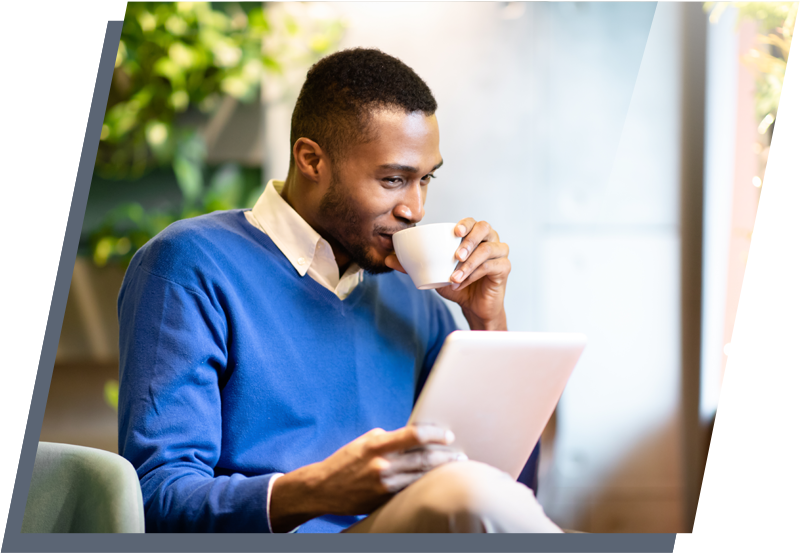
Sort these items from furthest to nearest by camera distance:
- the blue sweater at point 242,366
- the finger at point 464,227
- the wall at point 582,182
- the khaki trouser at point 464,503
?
the wall at point 582,182, the finger at point 464,227, the blue sweater at point 242,366, the khaki trouser at point 464,503

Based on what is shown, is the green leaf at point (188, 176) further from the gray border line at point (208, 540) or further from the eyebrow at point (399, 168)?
the eyebrow at point (399, 168)

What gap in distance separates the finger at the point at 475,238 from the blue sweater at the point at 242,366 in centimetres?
14

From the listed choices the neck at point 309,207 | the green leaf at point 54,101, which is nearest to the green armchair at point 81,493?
the neck at point 309,207

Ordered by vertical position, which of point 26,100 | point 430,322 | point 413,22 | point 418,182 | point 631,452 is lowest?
point 631,452

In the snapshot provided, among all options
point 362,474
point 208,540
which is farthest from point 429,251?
point 208,540

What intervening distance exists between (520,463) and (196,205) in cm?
66

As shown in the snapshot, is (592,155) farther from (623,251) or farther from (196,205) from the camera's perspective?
(196,205)

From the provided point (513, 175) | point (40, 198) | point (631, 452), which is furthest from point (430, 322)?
point (40, 198)

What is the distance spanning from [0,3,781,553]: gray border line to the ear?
1.30ft

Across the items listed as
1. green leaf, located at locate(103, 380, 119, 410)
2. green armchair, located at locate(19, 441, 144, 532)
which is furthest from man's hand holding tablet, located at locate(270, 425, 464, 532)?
green leaf, located at locate(103, 380, 119, 410)

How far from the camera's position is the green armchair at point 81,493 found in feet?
2.33

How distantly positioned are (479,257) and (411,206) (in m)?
0.12

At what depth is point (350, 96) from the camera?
3.01 ft

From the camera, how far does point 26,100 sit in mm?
1098
